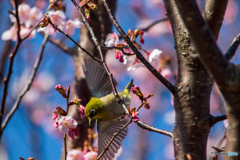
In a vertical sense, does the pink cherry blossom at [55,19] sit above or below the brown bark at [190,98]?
above

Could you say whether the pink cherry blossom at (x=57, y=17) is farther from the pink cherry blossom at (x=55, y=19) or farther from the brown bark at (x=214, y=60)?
the brown bark at (x=214, y=60)

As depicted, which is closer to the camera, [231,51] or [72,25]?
[231,51]

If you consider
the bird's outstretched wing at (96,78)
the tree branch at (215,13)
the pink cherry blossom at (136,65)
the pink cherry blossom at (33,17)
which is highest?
the pink cherry blossom at (33,17)

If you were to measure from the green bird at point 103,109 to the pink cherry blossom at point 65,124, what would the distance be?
457mm

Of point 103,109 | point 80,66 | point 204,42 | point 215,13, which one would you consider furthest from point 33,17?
point 204,42

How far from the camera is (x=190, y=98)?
1507mm

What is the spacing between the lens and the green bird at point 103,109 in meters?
2.40

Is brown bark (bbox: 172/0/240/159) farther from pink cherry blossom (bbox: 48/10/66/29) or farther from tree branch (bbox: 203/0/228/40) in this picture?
pink cherry blossom (bbox: 48/10/66/29)

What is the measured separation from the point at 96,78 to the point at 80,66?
440 millimetres

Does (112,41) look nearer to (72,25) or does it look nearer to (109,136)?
(72,25)

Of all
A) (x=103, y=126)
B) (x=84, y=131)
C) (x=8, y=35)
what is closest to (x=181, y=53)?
Answer: (x=103, y=126)

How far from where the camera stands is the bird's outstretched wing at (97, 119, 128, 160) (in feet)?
7.63

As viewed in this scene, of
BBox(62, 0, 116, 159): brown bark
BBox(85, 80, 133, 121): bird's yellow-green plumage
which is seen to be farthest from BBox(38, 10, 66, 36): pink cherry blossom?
BBox(85, 80, 133, 121): bird's yellow-green plumage

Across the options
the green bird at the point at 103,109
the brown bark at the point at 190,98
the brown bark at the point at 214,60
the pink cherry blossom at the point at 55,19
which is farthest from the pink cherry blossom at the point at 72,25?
the brown bark at the point at 214,60
